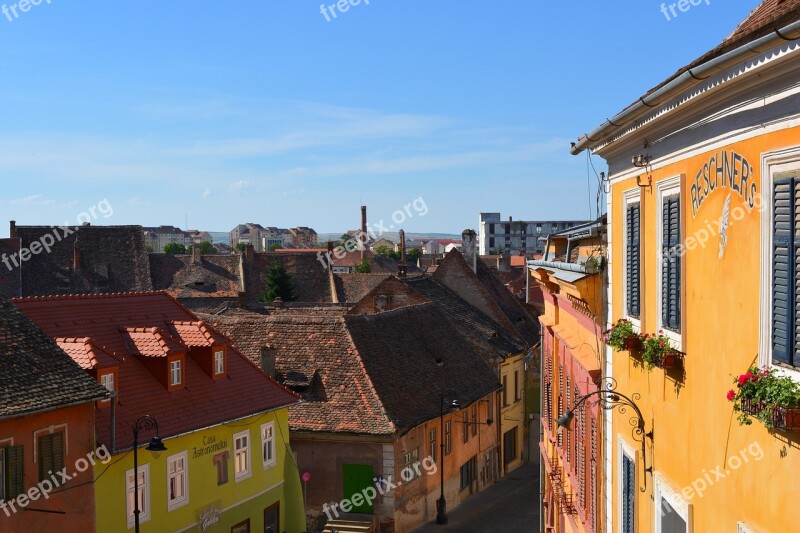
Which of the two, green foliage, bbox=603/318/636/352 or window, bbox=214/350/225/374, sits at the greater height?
green foliage, bbox=603/318/636/352

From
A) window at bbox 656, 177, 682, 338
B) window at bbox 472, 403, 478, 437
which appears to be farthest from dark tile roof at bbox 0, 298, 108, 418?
window at bbox 472, 403, 478, 437

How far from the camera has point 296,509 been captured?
2986cm

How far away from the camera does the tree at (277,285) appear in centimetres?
7250

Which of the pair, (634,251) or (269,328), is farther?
(269,328)

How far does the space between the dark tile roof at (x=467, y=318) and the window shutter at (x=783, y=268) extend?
38.6m

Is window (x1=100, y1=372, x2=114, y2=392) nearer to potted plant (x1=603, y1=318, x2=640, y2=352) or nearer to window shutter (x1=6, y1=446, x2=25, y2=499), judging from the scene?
window shutter (x1=6, y1=446, x2=25, y2=499)

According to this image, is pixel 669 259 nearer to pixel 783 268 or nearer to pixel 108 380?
pixel 783 268

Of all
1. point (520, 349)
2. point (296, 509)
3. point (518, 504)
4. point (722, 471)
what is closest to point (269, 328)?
point (296, 509)

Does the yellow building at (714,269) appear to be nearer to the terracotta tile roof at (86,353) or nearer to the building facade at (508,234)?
the terracotta tile roof at (86,353)

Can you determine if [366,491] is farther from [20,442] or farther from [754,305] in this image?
[754,305]

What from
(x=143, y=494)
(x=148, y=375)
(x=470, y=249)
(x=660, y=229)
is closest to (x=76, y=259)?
(x=470, y=249)

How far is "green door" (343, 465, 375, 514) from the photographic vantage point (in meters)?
31.7

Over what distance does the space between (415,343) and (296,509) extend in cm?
1122

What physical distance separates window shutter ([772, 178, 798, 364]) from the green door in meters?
26.6
